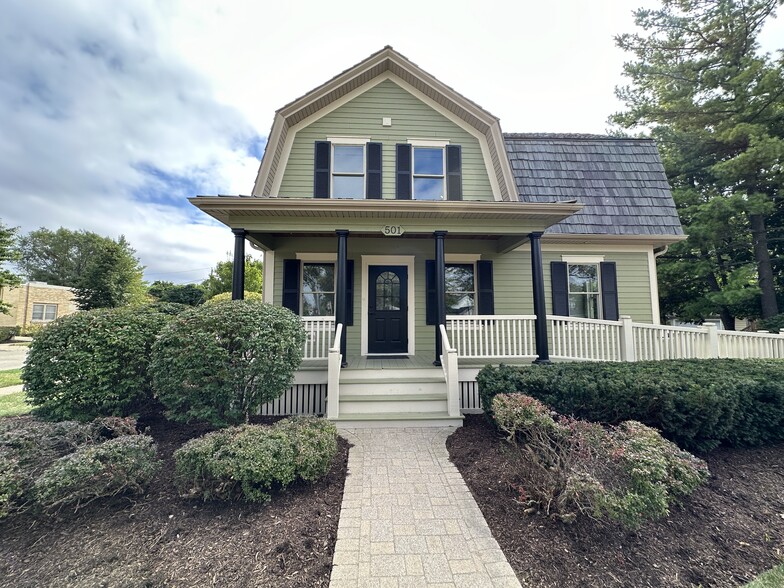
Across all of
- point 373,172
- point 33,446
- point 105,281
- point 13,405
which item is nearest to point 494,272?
point 373,172

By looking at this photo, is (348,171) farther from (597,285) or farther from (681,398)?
(681,398)

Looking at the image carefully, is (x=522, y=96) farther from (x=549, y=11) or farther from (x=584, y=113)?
(x=584, y=113)

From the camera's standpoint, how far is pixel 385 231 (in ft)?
19.9

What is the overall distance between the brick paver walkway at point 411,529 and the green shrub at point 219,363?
1.47 metres

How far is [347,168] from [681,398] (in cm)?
687

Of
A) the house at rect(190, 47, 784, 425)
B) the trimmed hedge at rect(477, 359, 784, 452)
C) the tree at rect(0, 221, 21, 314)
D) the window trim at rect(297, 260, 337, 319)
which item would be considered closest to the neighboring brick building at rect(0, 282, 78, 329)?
the tree at rect(0, 221, 21, 314)

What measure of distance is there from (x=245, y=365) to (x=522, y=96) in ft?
37.2

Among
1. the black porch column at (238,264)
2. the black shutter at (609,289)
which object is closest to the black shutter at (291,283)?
the black porch column at (238,264)

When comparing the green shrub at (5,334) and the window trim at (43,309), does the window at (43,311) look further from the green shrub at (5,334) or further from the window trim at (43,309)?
the green shrub at (5,334)

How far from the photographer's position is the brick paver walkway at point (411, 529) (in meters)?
2.13

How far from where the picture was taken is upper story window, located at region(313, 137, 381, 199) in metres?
7.21

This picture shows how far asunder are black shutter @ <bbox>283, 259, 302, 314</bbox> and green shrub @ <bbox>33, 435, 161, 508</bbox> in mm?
4306

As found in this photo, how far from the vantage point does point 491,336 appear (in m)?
6.00

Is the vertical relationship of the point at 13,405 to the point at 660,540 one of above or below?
above
